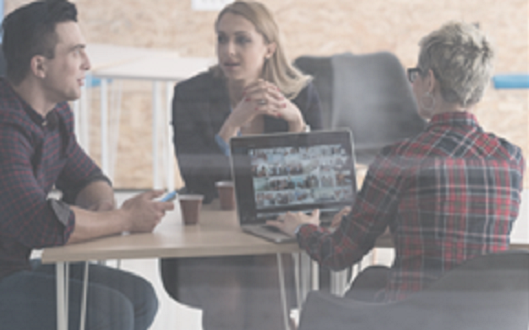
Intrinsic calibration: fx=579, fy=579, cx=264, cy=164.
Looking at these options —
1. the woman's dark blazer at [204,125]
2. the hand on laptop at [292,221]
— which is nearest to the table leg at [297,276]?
the hand on laptop at [292,221]

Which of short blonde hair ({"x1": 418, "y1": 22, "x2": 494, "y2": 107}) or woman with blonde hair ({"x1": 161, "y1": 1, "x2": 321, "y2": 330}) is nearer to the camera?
short blonde hair ({"x1": 418, "y1": 22, "x2": 494, "y2": 107})

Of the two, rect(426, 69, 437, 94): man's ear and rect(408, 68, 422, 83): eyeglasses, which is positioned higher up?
rect(408, 68, 422, 83): eyeglasses

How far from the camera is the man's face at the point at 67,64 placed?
1.18 metres

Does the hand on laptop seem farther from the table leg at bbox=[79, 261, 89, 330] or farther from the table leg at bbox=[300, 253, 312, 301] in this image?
the table leg at bbox=[79, 261, 89, 330]

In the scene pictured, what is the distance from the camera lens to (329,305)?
1018mm

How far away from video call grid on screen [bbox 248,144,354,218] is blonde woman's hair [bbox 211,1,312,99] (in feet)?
0.56

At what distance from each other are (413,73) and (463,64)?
94 millimetres

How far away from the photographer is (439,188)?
3.15 feet

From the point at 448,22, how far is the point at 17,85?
88 cm

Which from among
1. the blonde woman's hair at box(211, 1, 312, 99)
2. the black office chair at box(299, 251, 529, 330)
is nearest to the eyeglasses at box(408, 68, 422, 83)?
the blonde woman's hair at box(211, 1, 312, 99)

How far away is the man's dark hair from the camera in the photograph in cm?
116

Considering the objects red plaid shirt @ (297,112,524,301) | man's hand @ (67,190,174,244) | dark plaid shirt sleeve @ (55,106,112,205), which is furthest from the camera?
dark plaid shirt sleeve @ (55,106,112,205)

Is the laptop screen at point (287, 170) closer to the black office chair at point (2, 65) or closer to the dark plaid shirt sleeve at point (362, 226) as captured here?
the dark plaid shirt sleeve at point (362, 226)

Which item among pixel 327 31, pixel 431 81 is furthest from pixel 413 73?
pixel 327 31
